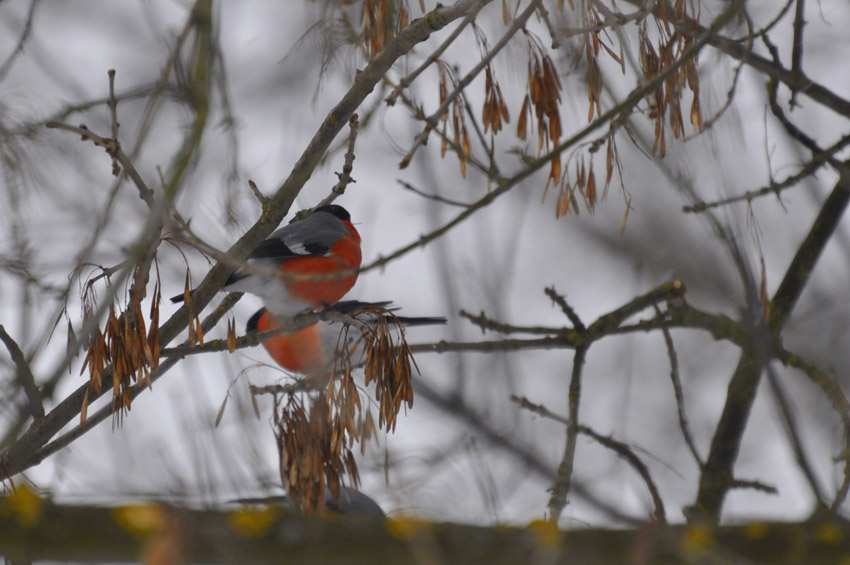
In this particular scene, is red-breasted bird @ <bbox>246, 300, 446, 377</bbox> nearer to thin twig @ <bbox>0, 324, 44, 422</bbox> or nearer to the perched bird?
the perched bird

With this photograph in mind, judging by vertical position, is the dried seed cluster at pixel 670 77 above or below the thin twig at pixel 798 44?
below

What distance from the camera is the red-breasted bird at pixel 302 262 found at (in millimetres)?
2445

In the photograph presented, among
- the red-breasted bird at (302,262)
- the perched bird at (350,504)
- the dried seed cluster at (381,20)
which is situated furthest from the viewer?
the red-breasted bird at (302,262)

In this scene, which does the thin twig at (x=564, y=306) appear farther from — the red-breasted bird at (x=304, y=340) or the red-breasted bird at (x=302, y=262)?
the red-breasted bird at (x=304, y=340)

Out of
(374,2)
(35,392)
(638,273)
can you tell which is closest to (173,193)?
(35,392)

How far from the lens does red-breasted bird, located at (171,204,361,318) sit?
2.45 m

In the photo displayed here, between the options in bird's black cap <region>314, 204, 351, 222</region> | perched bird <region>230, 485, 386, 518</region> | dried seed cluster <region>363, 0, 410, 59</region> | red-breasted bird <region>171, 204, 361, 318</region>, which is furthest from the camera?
bird's black cap <region>314, 204, 351, 222</region>

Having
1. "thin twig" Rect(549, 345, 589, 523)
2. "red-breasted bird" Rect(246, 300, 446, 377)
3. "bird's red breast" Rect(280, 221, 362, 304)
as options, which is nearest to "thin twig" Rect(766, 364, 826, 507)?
"thin twig" Rect(549, 345, 589, 523)

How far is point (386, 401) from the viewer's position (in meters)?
1.43

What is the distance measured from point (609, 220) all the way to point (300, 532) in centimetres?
152

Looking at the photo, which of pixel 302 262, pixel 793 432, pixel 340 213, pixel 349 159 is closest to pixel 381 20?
pixel 349 159

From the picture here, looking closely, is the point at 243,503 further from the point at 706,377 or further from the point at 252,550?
the point at 706,377

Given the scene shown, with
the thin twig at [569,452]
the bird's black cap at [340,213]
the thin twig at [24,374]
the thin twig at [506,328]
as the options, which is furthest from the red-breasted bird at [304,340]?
the thin twig at [24,374]

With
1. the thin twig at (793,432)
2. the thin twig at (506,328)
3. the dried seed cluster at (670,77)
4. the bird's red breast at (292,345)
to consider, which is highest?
the bird's red breast at (292,345)
